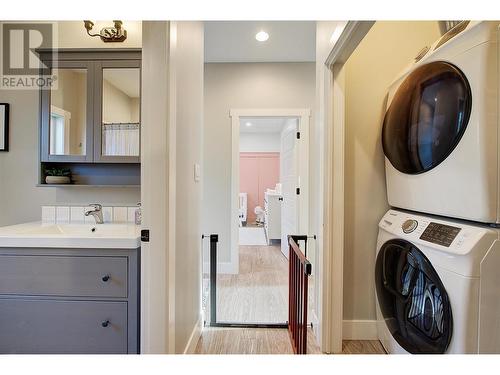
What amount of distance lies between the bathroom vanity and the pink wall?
20.2 feet

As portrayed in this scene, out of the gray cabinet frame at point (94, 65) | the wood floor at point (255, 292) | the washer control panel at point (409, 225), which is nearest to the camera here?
the washer control panel at point (409, 225)

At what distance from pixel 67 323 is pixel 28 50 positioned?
1.83 metres

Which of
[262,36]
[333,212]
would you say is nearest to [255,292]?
[333,212]

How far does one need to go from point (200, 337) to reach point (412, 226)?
5.35ft

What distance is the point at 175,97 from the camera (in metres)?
1.29

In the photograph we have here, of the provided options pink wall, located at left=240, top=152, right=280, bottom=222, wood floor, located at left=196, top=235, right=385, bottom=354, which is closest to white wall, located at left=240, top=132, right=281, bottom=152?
pink wall, located at left=240, top=152, right=280, bottom=222

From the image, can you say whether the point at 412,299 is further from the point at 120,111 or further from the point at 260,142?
the point at 260,142

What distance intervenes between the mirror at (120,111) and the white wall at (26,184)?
1.07 ft

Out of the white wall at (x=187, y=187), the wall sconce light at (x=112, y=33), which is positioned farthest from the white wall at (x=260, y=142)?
the wall sconce light at (x=112, y=33)

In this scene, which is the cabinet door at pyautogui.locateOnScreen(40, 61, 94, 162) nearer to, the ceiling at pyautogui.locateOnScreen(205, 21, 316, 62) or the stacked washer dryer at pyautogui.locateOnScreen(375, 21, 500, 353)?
the ceiling at pyautogui.locateOnScreen(205, 21, 316, 62)

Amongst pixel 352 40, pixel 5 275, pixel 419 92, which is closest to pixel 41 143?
pixel 5 275

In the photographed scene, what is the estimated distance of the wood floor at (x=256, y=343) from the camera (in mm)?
1785

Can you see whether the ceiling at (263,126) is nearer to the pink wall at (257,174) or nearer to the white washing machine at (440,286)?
the pink wall at (257,174)

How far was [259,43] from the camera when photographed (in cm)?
286
